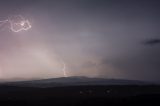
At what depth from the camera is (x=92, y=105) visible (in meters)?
66.7

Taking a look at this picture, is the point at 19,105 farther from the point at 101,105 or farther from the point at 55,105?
the point at 101,105

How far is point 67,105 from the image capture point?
68812 mm

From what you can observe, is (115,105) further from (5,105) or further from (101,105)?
(5,105)

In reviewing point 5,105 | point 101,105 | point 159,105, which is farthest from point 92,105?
point 5,105

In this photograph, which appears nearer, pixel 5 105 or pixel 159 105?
pixel 159 105

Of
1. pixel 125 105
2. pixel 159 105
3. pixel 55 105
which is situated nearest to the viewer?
pixel 159 105

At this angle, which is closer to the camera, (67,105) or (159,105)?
(159,105)

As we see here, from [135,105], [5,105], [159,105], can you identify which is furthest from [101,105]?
[5,105]

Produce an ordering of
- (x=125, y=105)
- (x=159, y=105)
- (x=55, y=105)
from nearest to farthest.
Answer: (x=159, y=105) < (x=125, y=105) < (x=55, y=105)

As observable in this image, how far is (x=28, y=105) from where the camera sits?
71.6m

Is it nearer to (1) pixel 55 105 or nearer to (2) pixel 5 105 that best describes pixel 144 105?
(1) pixel 55 105

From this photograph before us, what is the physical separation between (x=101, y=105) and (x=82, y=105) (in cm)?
396

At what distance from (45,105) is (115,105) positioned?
14.5 m

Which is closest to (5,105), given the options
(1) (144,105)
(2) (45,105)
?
(2) (45,105)
